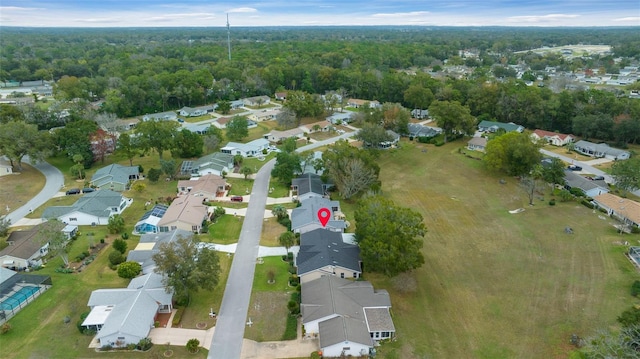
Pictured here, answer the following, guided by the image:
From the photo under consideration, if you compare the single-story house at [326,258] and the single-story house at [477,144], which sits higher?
the single-story house at [326,258]

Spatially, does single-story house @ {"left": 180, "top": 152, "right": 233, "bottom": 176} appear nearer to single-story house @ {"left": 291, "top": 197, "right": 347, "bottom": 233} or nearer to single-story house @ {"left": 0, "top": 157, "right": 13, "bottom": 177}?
single-story house @ {"left": 291, "top": 197, "right": 347, "bottom": 233}

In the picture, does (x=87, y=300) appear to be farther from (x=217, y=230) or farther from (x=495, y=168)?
(x=495, y=168)

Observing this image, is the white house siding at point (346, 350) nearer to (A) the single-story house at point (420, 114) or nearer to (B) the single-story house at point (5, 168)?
(B) the single-story house at point (5, 168)

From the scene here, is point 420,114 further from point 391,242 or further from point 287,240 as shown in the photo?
point 391,242

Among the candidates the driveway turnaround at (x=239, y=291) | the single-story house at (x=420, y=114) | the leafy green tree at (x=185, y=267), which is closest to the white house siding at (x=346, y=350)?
the driveway turnaround at (x=239, y=291)

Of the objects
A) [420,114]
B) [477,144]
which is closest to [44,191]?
[477,144]

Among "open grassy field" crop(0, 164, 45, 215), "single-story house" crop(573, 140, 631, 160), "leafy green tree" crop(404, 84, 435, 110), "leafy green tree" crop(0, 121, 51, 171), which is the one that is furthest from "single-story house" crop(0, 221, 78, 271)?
"single-story house" crop(573, 140, 631, 160)
